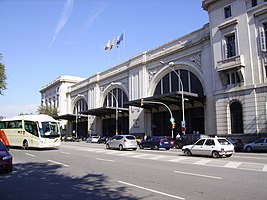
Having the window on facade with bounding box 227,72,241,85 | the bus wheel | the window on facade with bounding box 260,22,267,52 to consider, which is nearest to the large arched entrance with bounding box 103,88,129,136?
the window on facade with bounding box 227,72,241,85

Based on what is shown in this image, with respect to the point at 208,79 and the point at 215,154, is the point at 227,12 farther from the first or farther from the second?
the point at 215,154

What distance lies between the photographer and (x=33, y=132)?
25.0 meters

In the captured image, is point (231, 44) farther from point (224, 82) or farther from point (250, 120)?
point (250, 120)

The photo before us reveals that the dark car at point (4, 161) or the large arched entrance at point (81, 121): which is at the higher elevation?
the large arched entrance at point (81, 121)

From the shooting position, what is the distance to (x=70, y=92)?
7738cm

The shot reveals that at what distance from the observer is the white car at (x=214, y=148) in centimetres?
1748

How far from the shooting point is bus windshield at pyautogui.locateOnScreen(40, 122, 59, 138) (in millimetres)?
24739

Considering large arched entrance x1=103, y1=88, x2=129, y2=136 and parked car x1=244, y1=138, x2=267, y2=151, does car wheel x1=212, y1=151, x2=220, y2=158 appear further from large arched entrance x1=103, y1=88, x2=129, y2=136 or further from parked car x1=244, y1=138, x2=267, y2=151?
large arched entrance x1=103, y1=88, x2=129, y2=136

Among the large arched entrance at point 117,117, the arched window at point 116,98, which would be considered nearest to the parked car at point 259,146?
the large arched entrance at point 117,117

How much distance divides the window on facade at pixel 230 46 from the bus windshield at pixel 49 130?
21425 mm

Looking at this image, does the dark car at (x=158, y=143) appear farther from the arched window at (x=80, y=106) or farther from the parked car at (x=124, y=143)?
the arched window at (x=80, y=106)

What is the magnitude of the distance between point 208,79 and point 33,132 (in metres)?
22.7

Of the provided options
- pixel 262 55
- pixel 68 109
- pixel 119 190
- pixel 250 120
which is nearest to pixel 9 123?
pixel 119 190

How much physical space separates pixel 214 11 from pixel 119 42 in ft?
77.9
